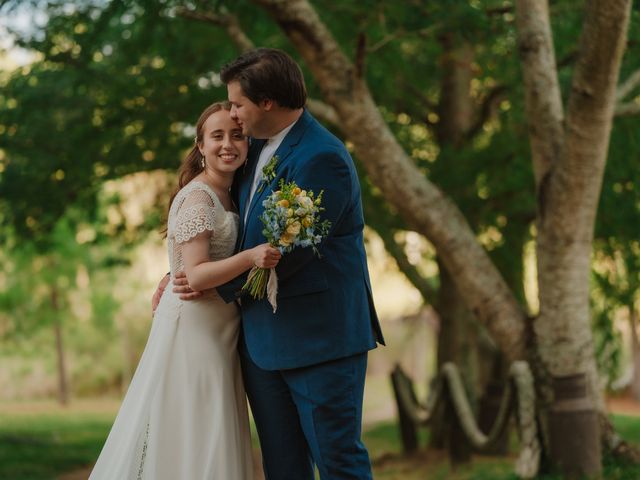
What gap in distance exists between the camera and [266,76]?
123 inches

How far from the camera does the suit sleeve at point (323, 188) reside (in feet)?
10.0

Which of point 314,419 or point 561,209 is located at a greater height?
point 561,209

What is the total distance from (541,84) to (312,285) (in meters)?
3.80

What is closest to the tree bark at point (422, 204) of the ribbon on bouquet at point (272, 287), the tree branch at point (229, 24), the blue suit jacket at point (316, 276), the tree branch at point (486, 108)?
the tree branch at point (229, 24)

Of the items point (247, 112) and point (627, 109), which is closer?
point (247, 112)

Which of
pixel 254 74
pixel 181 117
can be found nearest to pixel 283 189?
pixel 254 74

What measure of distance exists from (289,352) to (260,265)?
380 mm

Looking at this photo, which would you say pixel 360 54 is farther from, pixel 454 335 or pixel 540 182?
pixel 454 335

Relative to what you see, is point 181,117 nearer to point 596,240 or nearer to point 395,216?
point 395,216

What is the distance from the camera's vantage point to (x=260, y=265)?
9.69 feet

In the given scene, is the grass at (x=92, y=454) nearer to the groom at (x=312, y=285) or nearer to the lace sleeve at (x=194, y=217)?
the groom at (x=312, y=285)

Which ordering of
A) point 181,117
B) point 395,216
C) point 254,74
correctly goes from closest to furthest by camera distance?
point 254,74
point 181,117
point 395,216

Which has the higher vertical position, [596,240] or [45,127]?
[45,127]

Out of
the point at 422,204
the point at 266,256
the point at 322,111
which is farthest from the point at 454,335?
the point at 266,256
